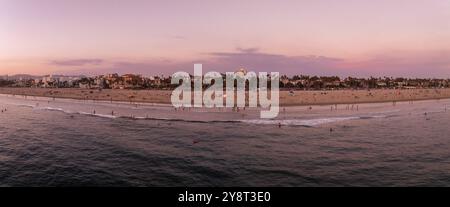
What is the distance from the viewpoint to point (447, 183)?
89.8 ft

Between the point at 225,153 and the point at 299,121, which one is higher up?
the point at 299,121

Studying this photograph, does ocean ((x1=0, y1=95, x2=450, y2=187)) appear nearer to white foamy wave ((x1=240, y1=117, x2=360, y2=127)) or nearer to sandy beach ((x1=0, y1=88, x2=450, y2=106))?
white foamy wave ((x1=240, y1=117, x2=360, y2=127))

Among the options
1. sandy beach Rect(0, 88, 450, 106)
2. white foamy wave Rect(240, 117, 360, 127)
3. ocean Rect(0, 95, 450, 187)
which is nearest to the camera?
ocean Rect(0, 95, 450, 187)

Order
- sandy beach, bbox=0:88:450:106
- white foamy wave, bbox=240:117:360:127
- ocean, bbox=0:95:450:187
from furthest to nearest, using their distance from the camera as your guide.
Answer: sandy beach, bbox=0:88:450:106, white foamy wave, bbox=240:117:360:127, ocean, bbox=0:95:450:187

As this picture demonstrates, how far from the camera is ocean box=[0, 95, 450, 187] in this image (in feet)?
92.6

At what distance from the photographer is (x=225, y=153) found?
3728cm

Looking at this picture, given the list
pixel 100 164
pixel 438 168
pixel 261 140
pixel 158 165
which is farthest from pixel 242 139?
pixel 438 168

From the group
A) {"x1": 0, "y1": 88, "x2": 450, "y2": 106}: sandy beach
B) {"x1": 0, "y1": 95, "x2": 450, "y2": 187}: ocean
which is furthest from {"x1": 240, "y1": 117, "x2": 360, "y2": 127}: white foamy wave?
{"x1": 0, "y1": 88, "x2": 450, "y2": 106}: sandy beach

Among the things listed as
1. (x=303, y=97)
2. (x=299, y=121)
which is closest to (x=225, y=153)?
(x=299, y=121)

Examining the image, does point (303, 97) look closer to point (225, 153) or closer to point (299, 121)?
point (299, 121)

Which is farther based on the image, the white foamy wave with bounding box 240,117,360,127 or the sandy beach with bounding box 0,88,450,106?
the sandy beach with bounding box 0,88,450,106

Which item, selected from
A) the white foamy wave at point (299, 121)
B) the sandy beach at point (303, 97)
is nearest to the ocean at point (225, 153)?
the white foamy wave at point (299, 121)

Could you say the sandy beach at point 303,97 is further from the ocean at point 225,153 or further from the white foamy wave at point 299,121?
the ocean at point 225,153
